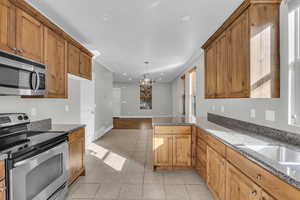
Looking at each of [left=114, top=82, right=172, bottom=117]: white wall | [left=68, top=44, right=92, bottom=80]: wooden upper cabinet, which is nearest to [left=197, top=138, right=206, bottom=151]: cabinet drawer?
[left=68, top=44, right=92, bottom=80]: wooden upper cabinet

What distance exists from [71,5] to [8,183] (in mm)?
2032

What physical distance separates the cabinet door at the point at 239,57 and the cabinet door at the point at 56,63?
8.17 ft

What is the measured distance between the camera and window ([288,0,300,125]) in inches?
66.7

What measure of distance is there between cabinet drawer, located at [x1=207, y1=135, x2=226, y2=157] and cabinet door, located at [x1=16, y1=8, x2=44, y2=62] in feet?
8.27

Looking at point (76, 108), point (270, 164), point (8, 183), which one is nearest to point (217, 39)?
point (270, 164)

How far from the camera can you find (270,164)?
47.2 inches

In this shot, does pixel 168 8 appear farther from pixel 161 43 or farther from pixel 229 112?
pixel 229 112

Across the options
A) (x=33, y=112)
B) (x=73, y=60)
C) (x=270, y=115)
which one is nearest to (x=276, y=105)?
(x=270, y=115)

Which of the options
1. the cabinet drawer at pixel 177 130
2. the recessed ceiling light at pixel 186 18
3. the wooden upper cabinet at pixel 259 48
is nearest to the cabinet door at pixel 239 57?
the wooden upper cabinet at pixel 259 48

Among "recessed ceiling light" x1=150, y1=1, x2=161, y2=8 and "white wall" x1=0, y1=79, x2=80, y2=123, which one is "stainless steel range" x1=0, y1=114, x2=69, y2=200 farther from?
"recessed ceiling light" x1=150, y1=1, x2=161, y2=8

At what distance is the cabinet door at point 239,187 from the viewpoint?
54.2 inches

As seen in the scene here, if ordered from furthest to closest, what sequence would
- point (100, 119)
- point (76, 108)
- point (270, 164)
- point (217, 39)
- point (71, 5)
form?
point (100, 119)
point (76, 108)
point (217, 39)
point (71, 5)
point (270, 164)

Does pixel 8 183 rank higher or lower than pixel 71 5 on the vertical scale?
lower

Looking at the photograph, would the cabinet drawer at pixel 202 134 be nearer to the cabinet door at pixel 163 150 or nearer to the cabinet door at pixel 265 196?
the cabinet door at pixel 163 150
